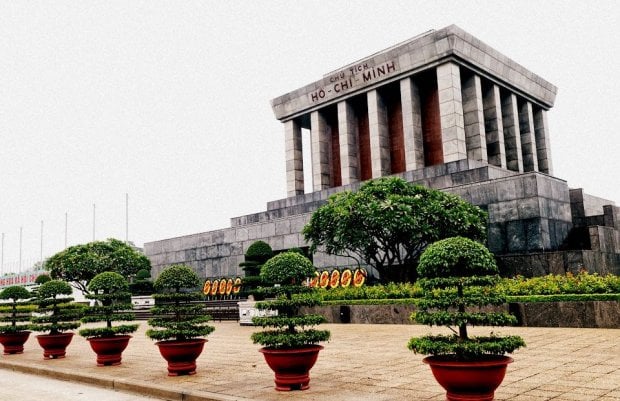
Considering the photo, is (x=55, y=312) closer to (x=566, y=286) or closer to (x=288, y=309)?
(x=288, y=309)

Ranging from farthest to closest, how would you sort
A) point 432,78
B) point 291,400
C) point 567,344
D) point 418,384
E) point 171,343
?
point 432,78, point 567,344, point 171,343, point 418,384, point 291,400

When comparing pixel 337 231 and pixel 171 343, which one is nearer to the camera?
pixel 171 343

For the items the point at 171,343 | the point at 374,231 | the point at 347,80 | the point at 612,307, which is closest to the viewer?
the point at 171,343

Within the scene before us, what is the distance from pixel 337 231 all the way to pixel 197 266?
19768 millimetres

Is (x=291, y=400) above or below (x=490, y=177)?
below

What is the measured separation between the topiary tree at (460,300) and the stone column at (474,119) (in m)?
28.0

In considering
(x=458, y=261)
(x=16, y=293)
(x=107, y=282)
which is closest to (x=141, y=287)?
(x=16, y=293)

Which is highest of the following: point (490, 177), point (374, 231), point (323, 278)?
point (490, 177)

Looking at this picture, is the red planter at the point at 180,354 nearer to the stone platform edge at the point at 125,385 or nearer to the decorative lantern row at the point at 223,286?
the stone platform edge at the point at 125,385

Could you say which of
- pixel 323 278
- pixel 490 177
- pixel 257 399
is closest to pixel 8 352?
pixel 257 399

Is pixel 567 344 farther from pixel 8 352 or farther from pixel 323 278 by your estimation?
pixel 323 278

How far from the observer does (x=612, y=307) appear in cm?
1545

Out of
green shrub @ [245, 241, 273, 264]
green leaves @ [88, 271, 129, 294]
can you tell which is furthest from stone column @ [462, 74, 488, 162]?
green leaves @ [88, 271, 129, 294]

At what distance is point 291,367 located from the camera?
895 cm
